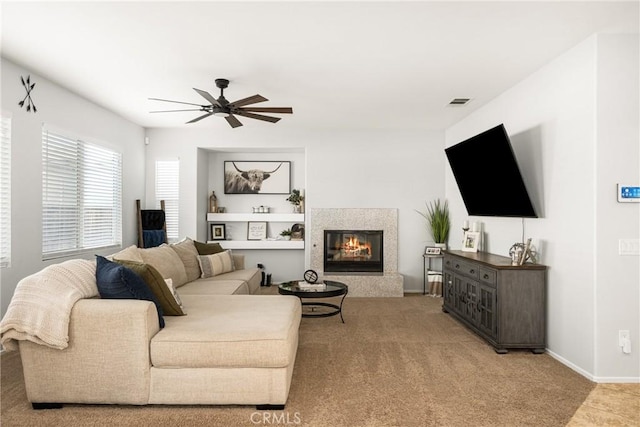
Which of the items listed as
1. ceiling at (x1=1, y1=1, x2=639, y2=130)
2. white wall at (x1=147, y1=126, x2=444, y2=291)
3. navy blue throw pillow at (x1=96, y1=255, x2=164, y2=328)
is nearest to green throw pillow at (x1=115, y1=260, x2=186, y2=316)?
navy blue throw pillow at (x1=96, y1=255, x2=164, y2=328)

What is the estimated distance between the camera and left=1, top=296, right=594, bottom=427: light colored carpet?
2516 millimetres

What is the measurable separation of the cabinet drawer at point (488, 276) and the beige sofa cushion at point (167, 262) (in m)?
3.07

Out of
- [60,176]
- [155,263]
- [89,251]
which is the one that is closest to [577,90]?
[155,263]

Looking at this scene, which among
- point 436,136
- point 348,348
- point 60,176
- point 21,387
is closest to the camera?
point 21,387

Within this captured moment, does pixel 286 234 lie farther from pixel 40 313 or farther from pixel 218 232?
pixel 40 313

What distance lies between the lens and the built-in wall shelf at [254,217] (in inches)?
278

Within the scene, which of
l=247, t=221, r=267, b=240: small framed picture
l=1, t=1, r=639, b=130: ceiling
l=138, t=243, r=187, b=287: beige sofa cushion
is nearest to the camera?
l=1, t=1, r=639, b=130: ceiling

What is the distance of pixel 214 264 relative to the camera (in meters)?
5.29

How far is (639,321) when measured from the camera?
3184mm

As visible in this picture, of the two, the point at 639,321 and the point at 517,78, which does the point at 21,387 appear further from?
the point at 517,78

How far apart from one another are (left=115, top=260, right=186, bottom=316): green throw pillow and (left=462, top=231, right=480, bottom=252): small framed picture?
350cm

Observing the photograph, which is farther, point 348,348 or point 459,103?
point 459,103

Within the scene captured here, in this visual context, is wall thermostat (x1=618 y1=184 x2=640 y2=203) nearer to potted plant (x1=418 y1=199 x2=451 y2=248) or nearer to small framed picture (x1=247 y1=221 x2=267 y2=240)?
potted plant (x1=418 y1=199 x2=451 y2=248)

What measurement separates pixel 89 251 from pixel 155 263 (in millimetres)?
1460
